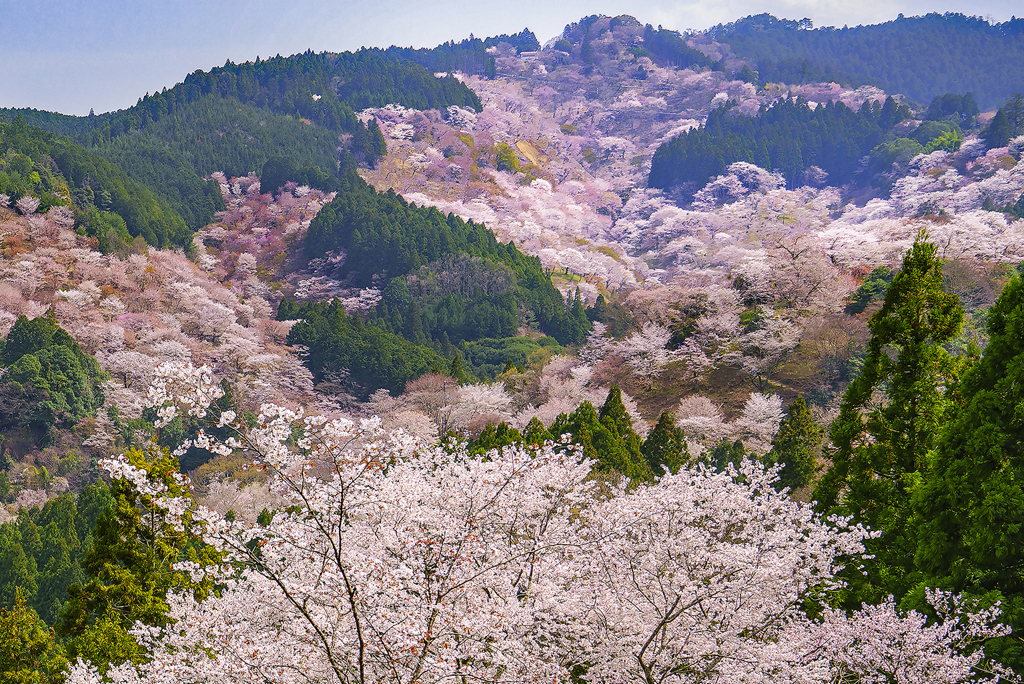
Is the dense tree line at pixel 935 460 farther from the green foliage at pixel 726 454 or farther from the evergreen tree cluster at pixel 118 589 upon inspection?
the green foliage at pixel 726 454

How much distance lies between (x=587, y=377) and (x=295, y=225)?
34.0 meters

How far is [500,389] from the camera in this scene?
31297mm

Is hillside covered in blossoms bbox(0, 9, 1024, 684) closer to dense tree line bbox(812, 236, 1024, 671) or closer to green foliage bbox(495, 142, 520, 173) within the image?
dense tree line bbox(812, 236, 1024, 671)

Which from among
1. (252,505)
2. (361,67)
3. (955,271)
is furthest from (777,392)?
(361,67)

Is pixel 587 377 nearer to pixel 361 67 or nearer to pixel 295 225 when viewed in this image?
pixel 295 225

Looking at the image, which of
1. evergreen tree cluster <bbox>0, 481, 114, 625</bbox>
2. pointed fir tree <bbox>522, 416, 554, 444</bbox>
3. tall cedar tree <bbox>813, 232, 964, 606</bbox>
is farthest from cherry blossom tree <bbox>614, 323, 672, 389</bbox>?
evergreen tree cluster <bbox>0, 481, 114, 625</bbox>

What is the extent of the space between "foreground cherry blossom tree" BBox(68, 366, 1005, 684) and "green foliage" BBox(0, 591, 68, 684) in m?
3.55

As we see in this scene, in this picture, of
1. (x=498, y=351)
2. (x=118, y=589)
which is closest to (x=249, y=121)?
(x=498, y=351)

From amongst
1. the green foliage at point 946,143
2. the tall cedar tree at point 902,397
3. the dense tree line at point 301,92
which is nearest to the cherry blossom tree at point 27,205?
the dense tree line at point 301,92

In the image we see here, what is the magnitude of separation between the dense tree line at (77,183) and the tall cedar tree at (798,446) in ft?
128

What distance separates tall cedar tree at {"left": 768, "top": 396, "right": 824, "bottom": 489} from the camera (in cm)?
2033

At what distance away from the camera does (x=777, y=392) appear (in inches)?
992

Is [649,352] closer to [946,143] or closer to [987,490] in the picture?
[987,490]

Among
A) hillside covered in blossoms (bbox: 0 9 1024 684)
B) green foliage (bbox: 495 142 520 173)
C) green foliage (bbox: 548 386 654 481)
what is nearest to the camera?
hillside covered in blossoms (bbox: 0 9 1024 684)
